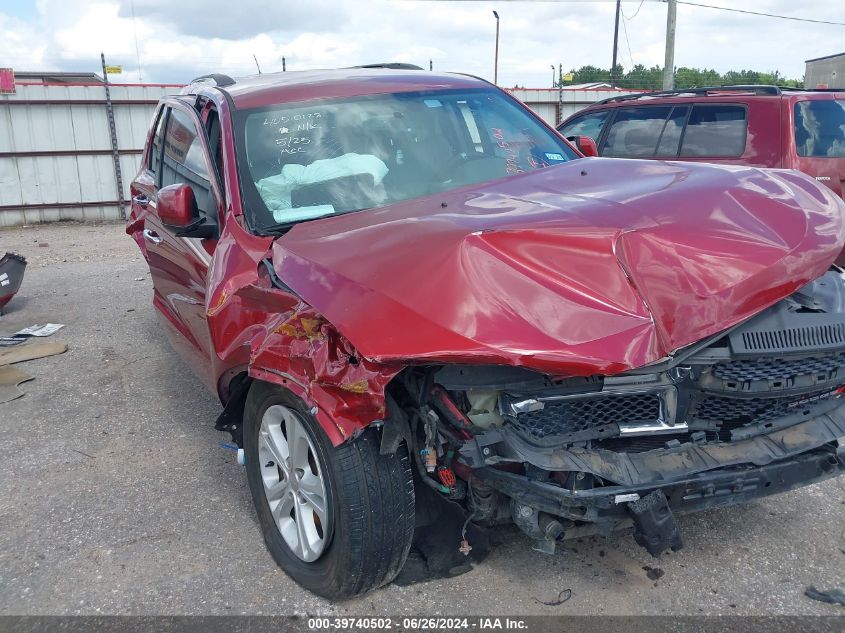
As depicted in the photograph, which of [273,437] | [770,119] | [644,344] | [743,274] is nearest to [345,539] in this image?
[273,437]

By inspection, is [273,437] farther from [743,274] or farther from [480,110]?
[480,110]

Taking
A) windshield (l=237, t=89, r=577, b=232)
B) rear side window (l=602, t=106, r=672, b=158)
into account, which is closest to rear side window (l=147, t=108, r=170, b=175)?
windshield (l=237, t=89, r=577, b=232)

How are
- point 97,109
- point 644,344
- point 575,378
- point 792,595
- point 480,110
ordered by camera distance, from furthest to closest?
point 97,109, point 480,110, point 792,595, point 575,378, point 644,344

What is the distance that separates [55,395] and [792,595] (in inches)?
180

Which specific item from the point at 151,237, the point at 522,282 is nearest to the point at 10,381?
the point at 151,237

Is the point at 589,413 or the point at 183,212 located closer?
the point at 589,413

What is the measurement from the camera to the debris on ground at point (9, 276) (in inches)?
277

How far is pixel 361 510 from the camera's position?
2.48 metres

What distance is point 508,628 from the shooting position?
2.61 metres

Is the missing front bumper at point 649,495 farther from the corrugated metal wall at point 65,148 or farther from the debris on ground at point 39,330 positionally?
the corrugated metal wall at point 65,148

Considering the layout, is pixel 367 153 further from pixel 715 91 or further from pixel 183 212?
pixel 715 91

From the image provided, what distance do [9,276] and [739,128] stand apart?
6903 mm

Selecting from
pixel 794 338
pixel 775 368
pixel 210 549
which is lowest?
pixel 210 549

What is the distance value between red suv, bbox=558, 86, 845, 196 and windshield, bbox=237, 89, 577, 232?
332 cm
